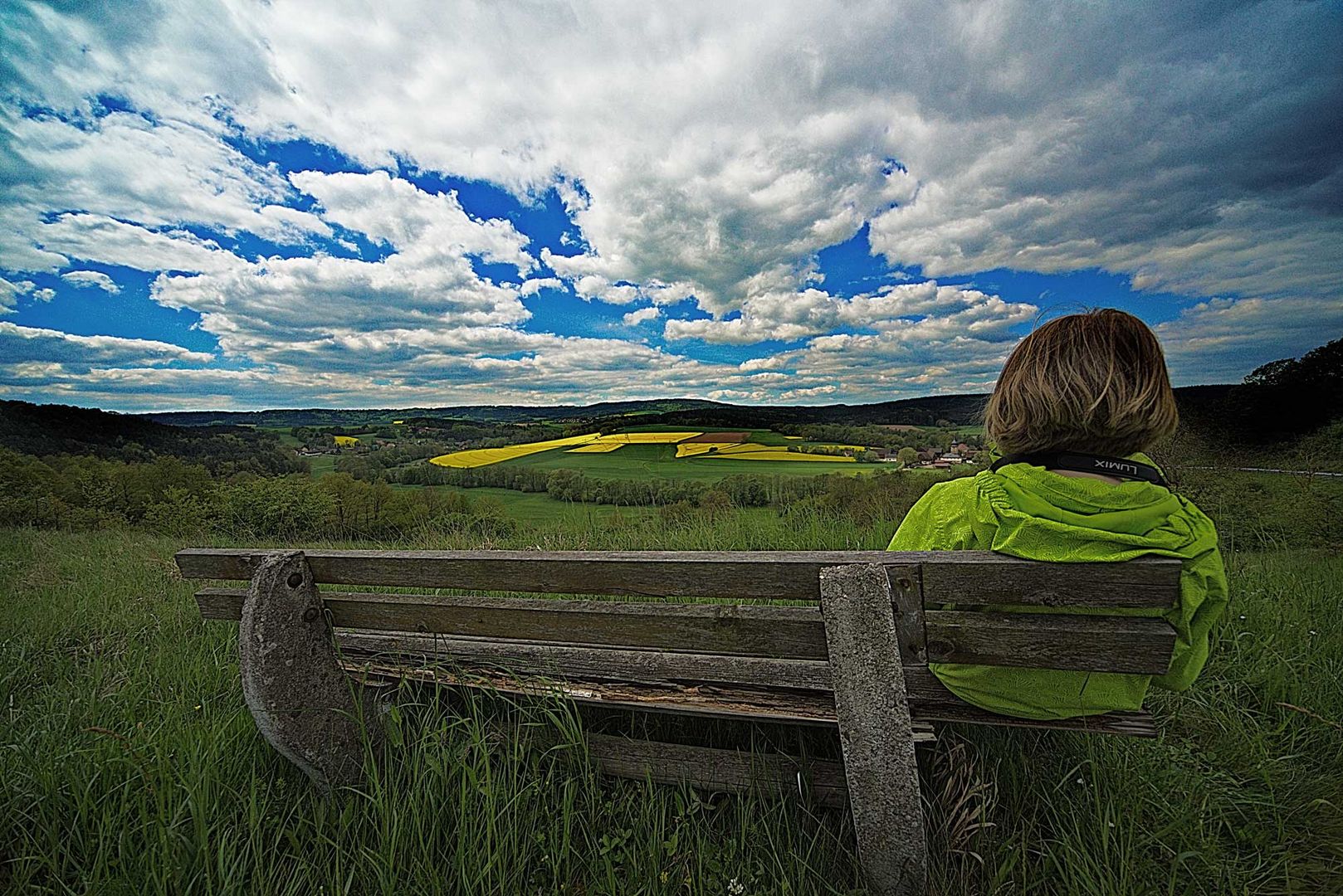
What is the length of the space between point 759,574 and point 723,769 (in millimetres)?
1003

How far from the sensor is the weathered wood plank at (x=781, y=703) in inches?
74.6

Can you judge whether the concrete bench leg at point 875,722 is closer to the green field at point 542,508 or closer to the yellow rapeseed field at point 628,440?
the green field at point 542,508

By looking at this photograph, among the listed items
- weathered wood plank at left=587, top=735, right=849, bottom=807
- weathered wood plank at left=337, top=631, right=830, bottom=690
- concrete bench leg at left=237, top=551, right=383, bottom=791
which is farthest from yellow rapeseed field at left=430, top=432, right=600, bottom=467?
weathered wood plank at left=587, top=735, right=849, bottom=807

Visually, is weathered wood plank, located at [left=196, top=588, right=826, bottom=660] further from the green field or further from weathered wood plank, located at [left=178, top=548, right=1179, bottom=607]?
the green field

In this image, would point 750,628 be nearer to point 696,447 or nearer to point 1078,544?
point 1078,544

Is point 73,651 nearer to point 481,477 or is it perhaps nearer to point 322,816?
point 322,816

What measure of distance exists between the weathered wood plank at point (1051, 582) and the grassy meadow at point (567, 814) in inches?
32.5

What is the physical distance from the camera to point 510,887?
6.04 ft

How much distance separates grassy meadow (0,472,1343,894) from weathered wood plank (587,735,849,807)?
2.3 inches

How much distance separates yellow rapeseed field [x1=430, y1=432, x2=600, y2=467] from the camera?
10784 mm

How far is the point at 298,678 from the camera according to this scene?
6.59 ft

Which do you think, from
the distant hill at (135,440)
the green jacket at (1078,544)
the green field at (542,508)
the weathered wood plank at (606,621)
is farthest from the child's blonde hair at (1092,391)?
the distant hill at (135,440)

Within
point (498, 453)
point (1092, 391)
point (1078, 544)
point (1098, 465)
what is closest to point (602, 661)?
point (1078, 544)

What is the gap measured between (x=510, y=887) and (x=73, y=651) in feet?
13.5
